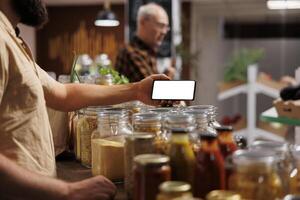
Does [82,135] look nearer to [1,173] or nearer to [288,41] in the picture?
[1,173]

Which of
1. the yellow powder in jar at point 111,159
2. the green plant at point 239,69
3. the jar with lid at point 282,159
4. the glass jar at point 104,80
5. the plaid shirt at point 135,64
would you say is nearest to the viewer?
the jar with lid at point 282,159

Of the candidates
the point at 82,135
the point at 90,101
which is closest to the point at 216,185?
the point at 82,135

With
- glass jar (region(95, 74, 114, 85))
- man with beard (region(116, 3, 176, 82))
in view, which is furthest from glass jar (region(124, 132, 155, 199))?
man with beard (region(116, 3, 176, 82))

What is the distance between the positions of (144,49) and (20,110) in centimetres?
270

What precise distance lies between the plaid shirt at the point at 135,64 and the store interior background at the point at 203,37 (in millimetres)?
4422

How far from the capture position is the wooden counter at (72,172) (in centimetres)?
153

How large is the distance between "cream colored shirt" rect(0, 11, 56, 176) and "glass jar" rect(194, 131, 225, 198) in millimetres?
526

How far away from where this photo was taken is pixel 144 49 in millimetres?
3951

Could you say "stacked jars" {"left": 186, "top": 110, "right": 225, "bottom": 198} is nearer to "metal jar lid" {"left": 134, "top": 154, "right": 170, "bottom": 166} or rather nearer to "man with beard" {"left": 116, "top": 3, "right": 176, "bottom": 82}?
"metal jar lid" {"left": 134, "top": 154, "right": 170, "bottom": 166}

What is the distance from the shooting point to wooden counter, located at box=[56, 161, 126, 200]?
153 centimetres

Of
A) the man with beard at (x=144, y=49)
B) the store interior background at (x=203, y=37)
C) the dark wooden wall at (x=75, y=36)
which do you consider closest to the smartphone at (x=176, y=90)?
the man with beard at (x=144, y=49)

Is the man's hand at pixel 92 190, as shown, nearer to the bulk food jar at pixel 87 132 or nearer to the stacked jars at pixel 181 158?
the stacked jars at pixel 181 158

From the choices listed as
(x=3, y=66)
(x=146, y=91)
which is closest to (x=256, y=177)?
(x=3, y=66)

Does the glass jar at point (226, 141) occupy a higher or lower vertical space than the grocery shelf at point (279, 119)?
higher
